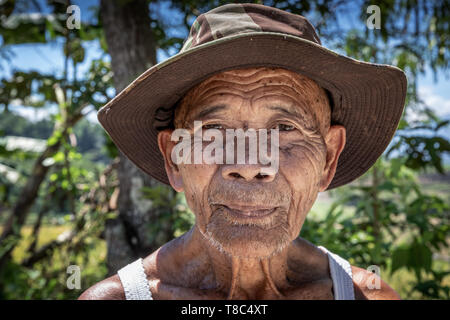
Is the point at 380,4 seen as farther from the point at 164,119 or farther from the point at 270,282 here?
the point at 270,282

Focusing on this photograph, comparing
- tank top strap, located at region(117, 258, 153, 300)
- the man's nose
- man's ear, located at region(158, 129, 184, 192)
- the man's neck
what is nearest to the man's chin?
the man's nose

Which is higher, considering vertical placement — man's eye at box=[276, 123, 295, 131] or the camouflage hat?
the camouflage hat

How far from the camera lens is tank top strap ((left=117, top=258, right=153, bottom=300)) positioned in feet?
5.91

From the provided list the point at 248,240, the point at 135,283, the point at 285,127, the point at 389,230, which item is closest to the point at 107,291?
the point at 135,283

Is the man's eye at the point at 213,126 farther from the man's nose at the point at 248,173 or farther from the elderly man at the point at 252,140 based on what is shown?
the man's nose at the point at 248,173

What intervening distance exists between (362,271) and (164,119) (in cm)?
129

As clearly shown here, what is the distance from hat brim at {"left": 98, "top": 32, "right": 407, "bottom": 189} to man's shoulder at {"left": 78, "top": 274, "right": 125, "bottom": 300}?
25.5 inches

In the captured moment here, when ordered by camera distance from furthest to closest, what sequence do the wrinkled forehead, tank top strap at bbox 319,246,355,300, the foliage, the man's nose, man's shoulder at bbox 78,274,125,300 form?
the foliage
tank top strap at bbox 319,246,355,300
man's shoulder at bbox 78,274,125,300
the wrinkled forehead
the man's nose

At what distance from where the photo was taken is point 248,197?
147 cm

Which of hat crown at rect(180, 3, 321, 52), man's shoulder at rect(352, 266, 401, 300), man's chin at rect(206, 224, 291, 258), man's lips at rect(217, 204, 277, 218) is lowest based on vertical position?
man's shoulder at rect(352, 266, 401, 300)

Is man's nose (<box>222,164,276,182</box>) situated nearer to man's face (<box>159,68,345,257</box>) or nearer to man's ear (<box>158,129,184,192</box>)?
man's face (<box>159,68,345,257</box>)

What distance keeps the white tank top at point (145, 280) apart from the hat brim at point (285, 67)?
448 millimetres

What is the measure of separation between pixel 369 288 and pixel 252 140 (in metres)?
1.07

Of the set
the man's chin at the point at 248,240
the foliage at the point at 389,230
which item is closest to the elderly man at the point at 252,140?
the man's chin at the point at 248,240
